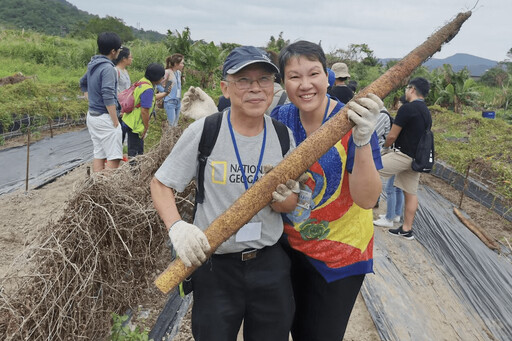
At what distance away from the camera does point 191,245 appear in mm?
1334

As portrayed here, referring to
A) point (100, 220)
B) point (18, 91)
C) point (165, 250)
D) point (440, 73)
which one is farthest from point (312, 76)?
point (440, 73)

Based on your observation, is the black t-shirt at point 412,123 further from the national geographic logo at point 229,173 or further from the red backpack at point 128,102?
the red backpack at point 128,102

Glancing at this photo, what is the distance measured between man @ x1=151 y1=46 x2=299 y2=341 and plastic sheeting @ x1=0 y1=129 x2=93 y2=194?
521cm

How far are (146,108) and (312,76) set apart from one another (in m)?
3.74

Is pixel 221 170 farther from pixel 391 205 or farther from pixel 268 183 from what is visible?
pixel 391 205

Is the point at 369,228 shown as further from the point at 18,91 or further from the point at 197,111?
the point at 18,91

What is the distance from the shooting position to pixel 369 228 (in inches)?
68.1

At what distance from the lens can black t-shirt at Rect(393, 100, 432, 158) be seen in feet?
12.3

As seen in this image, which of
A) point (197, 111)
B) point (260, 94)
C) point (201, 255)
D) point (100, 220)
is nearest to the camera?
point (201, 255)

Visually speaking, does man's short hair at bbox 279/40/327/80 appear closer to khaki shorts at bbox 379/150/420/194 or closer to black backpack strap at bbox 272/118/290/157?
black backpack strap at bbox 272/118/290/157

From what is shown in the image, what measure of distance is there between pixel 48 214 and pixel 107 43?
2.21 metres

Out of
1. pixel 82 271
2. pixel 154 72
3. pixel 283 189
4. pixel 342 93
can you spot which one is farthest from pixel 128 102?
pixel 283 189

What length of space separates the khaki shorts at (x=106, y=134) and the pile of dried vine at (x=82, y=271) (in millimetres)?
1669

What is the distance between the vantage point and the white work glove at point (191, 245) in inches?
52.3
